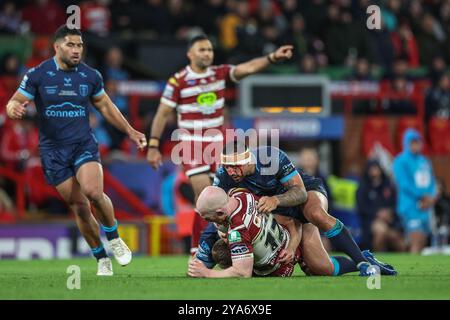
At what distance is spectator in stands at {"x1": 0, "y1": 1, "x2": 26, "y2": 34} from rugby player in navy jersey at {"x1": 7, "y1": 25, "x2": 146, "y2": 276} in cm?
986

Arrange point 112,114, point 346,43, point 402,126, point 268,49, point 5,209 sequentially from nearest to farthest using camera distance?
point 112,114 < point 5,209 < point 402,126 < point 268,49 < point 346,43

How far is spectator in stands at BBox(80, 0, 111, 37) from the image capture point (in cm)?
2105

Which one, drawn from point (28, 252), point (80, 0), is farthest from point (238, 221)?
point (80, 0)

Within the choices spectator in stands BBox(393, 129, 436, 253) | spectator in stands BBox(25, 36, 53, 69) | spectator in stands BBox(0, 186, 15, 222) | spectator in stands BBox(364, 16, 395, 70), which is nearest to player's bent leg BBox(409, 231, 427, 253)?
spectator in stands BBox(393, 129, 436, 253)

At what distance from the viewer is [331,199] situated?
18.4 m

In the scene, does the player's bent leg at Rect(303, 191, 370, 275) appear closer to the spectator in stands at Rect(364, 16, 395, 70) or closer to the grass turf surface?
the grass turf surface

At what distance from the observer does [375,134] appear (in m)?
20.8

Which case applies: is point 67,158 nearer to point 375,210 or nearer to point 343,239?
point 343,239

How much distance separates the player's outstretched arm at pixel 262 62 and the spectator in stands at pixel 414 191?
611 centimetres

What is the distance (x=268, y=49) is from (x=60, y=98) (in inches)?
431

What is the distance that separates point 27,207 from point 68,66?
24.4 feet

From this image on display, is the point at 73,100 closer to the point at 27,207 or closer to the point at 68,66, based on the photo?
the point at 68,66

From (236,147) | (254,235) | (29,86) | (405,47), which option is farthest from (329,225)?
(405,47)

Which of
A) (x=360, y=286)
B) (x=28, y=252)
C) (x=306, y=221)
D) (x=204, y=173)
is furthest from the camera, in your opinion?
(x=28, y=252)
